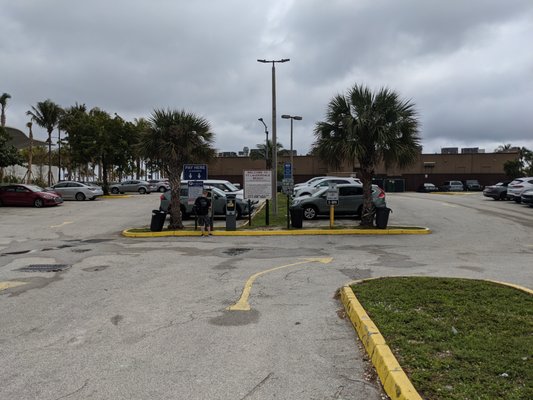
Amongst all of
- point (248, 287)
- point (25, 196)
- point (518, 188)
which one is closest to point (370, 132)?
point (248, 287)

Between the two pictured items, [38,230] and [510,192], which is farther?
[510,192]

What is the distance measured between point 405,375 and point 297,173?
2648 inches

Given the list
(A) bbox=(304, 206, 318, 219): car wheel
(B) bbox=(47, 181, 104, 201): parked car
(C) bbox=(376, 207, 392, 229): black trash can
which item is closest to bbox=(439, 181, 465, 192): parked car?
(B) bbox=(47, 181, 104, 201): parked car

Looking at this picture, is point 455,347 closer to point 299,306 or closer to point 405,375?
point 405,375

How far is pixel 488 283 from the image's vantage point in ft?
25.5

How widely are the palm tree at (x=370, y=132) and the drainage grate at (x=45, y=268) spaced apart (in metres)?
10.4

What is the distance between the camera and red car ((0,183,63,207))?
29641mm

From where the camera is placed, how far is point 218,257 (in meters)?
12.2

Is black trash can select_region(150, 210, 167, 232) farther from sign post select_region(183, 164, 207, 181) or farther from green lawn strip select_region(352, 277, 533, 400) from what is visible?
green lawn strip select_region(352, 277, 533, 400)

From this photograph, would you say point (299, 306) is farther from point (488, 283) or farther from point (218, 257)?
point (218, 257)

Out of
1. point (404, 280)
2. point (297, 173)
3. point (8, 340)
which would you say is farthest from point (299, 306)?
point (297, 173)

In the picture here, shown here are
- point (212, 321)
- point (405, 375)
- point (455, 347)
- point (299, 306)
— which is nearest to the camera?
point (405, 375)

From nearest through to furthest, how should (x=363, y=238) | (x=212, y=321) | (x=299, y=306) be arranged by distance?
(x=212, y=321), (x=299, y=306), (x=363, y=238)

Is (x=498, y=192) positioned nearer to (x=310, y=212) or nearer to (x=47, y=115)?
(x=310, y=212)
